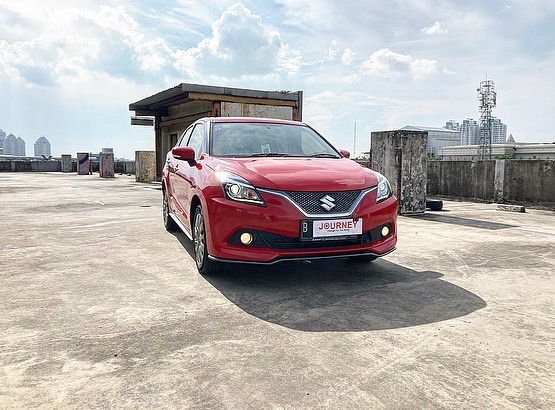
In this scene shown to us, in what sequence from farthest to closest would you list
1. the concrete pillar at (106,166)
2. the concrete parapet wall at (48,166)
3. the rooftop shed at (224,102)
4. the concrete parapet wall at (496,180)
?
1. the concrete parapet wall at (48,166)
2. the concrete pillar at (106,166)
3. the rooftop shed at (224,102)
4. the concrete parapet wall at (496,180)

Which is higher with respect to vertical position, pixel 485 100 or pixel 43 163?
pixel 485 100

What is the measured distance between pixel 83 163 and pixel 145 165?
12.5 metres

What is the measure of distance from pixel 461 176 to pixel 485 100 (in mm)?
91568

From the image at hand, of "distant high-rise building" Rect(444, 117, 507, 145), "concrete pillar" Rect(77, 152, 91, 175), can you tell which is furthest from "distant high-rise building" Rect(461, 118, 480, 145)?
"concrete pillar" Rect(77, 152, 91, 175)

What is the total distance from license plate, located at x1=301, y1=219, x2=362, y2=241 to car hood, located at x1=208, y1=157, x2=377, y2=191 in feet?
0.91

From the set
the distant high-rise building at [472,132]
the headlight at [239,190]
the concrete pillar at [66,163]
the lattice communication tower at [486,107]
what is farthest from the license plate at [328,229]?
the distant high-rise building at [472,132]

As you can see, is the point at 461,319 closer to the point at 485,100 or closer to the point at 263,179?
the point at 263,179

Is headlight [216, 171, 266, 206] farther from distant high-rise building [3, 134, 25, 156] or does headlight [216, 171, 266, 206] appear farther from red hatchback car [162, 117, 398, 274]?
distant high-rise building [3, 134, 25, 156]

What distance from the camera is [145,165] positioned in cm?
2134

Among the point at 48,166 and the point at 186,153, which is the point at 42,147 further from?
the point at 186,153

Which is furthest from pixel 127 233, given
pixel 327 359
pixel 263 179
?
pixel 327 359

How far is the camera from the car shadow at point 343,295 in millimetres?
3071

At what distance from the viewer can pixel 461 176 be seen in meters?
13.0

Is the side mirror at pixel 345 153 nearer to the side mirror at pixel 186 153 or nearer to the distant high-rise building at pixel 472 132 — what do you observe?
the side mirror at pixel 186 153
